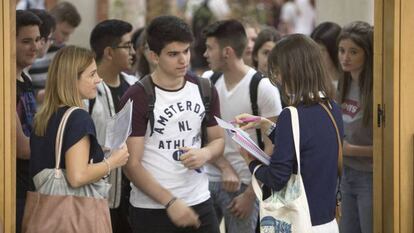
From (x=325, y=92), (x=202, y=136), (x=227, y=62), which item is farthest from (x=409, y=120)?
(x=227, y=62)

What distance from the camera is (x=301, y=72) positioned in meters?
4.64

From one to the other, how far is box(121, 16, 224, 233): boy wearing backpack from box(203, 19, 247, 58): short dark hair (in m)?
0.94

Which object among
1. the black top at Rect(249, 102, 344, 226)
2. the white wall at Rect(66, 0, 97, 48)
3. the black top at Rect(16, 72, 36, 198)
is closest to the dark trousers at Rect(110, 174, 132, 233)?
the black top at Rect(16, 72, 36, 198)

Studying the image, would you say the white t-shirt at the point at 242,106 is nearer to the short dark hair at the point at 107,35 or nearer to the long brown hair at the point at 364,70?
the long brown hair at the point at 364,70

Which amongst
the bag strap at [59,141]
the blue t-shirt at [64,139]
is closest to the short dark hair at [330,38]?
the blue t-shirt at [64,139]

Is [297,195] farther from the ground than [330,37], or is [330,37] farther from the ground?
[330,37]

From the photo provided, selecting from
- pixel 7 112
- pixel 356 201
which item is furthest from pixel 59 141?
pixel 356 201

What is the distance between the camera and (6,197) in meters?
4.61

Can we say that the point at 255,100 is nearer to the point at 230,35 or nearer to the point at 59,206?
the point at 230,35

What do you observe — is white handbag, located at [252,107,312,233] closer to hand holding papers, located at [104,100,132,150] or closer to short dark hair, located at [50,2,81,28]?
hand holding papers, located at [104,100,132,150]

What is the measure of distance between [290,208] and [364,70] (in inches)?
70.4

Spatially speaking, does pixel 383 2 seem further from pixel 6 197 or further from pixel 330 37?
pixel 6 197

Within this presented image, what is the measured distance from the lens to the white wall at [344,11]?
6.69 m

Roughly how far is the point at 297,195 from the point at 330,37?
8.32 ft
